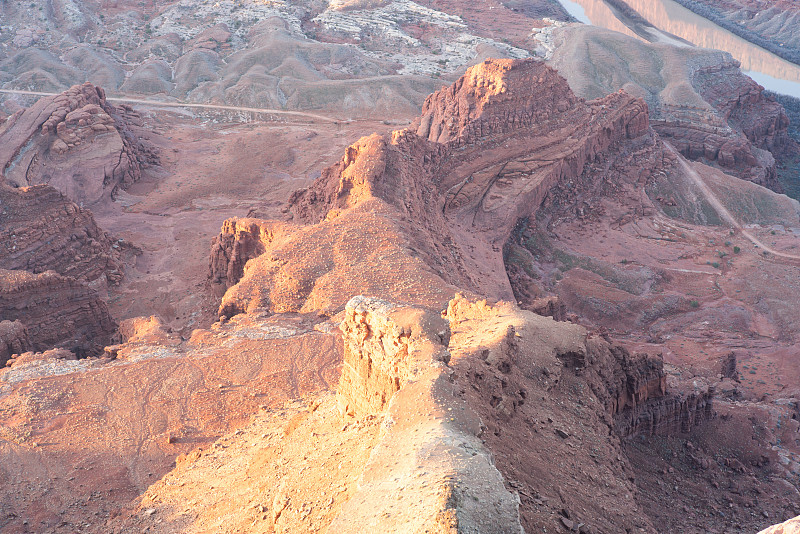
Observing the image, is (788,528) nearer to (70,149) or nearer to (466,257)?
(466,257)

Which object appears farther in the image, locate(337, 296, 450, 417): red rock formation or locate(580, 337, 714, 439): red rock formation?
locate(580, 337, 714, 439): red rock formation

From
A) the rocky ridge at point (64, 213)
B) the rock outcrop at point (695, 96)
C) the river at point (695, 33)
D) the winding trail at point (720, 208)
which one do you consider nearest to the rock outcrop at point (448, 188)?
the winding trail at point (720, 208)

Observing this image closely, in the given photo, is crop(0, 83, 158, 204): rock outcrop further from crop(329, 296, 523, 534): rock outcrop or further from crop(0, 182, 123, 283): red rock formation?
crop(329, 296, 523, 534): rock outcrop

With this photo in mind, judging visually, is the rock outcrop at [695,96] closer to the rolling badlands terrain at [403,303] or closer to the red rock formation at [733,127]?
the red rock formation at [733,127]

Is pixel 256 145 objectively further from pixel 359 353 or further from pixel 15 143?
pixel 359 353

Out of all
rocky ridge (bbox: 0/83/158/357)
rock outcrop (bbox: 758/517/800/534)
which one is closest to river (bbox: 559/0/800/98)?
rocky ridge (bbox: 0/83/158/357)

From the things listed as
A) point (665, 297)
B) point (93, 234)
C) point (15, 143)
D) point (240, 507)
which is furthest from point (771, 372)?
point (15, 143)
